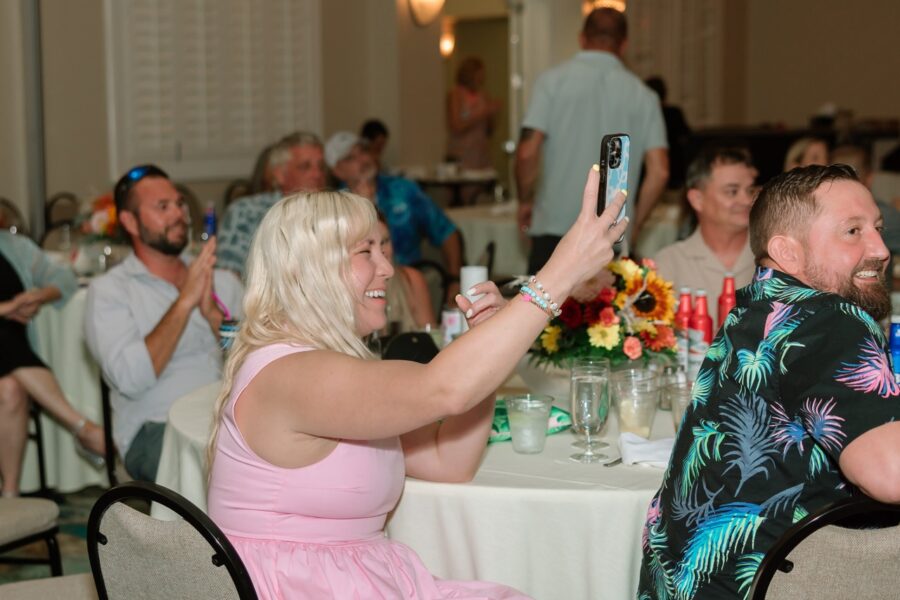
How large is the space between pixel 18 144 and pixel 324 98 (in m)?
2.73

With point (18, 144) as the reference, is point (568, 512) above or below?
below

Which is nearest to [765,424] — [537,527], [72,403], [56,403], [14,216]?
[537,527]

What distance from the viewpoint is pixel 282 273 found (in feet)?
6.48

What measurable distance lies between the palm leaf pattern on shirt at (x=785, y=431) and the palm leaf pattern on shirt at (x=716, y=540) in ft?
0.35

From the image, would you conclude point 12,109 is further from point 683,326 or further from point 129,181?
point 683,326

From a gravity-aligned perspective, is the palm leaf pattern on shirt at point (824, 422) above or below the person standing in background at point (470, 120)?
below

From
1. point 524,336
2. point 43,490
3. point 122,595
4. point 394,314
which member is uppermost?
point 524,336

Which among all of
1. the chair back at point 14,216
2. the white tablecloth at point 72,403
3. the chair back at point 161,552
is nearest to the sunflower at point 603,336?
the chair back at point 161,552

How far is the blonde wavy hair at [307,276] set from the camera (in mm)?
1965

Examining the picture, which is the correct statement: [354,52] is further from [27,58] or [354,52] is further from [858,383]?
[858,383]

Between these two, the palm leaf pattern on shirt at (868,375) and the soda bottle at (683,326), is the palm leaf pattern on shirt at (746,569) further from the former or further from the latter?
the soda bottle at (683,326)

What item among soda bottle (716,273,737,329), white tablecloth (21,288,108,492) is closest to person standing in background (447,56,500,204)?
white tablecloth (21,288,108,492)

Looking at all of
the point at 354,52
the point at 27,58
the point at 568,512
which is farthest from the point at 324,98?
the point at 568,512

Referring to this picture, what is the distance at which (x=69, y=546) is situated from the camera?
4.01 meters
